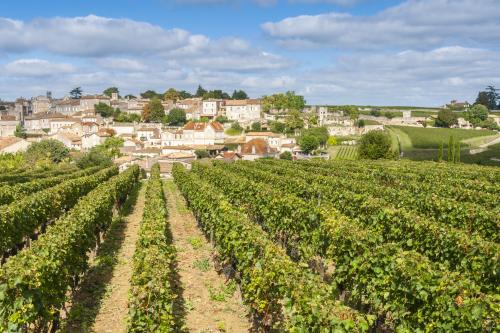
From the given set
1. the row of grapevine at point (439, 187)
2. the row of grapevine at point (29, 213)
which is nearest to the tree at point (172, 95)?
the row of grapevine at point (439, 187)

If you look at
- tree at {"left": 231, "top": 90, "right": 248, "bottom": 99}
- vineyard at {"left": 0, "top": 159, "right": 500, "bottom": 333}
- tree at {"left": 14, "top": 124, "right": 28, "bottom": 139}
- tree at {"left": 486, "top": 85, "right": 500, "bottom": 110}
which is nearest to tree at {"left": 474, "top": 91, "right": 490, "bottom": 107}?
tree at {"left": 486, "top": 85, "right": 500, "bottom": 110}

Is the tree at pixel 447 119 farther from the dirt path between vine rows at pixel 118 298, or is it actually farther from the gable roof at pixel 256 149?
the dirt path between vine rows at pixel 118 298

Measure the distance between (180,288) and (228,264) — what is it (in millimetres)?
1955

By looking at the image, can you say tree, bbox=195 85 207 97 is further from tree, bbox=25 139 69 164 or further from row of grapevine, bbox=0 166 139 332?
row of grapevine, bbox=0 166 139 332

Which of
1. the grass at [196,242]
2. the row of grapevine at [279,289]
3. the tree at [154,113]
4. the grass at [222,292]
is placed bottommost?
the grass at [196,242]

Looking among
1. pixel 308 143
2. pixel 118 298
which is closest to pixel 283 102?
pixel 308 143

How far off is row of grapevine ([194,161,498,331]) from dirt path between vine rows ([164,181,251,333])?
2.37 metres

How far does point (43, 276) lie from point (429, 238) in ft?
28.3

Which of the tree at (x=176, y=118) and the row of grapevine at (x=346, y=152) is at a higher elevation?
the tree at (x=176, y=118)

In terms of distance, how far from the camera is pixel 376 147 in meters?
68.9

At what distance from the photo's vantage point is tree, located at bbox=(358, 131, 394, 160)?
6850 centimetres

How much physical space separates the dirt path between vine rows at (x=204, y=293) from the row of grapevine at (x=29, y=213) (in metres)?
5.21

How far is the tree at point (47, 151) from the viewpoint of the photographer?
8356cm

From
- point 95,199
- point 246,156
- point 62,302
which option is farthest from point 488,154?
point 62,302
